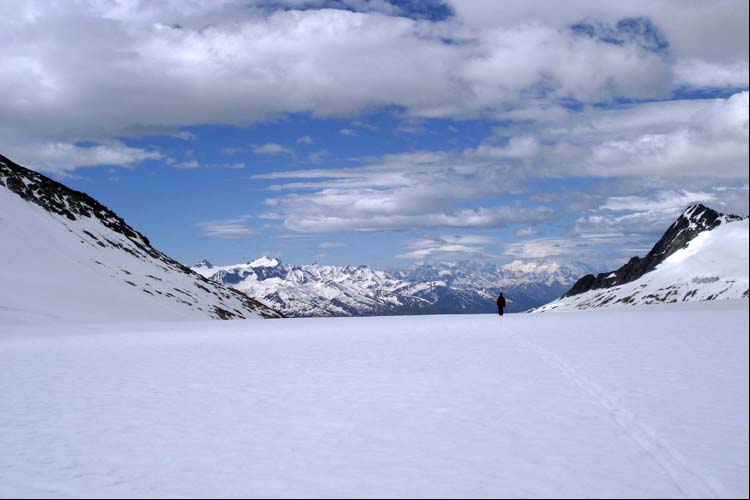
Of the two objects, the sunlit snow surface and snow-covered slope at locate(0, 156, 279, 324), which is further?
snow-covered slope at locate(0, 156, 279, 324)

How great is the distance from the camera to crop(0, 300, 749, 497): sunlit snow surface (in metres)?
10.9

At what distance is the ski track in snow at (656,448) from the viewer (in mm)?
9817

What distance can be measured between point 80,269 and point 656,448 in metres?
111

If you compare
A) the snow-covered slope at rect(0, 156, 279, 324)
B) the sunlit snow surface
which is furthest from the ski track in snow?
the snow-covered slope at rect(0, 156, 279, 324)

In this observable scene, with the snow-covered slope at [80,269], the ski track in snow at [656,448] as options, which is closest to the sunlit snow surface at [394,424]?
the ski track in snow at [656,448]

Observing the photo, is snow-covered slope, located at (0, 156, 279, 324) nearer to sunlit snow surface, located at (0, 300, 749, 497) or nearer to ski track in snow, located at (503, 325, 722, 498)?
sunlit snow surface, located at (0, 300, 749, 497)

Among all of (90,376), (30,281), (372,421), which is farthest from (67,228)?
(372,421)

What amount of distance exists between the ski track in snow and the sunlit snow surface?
4 cm

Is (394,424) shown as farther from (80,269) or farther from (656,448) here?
(80,269)

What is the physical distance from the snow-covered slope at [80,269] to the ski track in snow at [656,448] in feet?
225

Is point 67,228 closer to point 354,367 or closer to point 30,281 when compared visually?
point 30,281

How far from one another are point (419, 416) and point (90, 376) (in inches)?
562

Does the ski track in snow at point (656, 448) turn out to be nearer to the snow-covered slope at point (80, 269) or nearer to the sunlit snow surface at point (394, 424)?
the sunlit snow surface at point (394, 424)

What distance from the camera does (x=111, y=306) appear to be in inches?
3666
